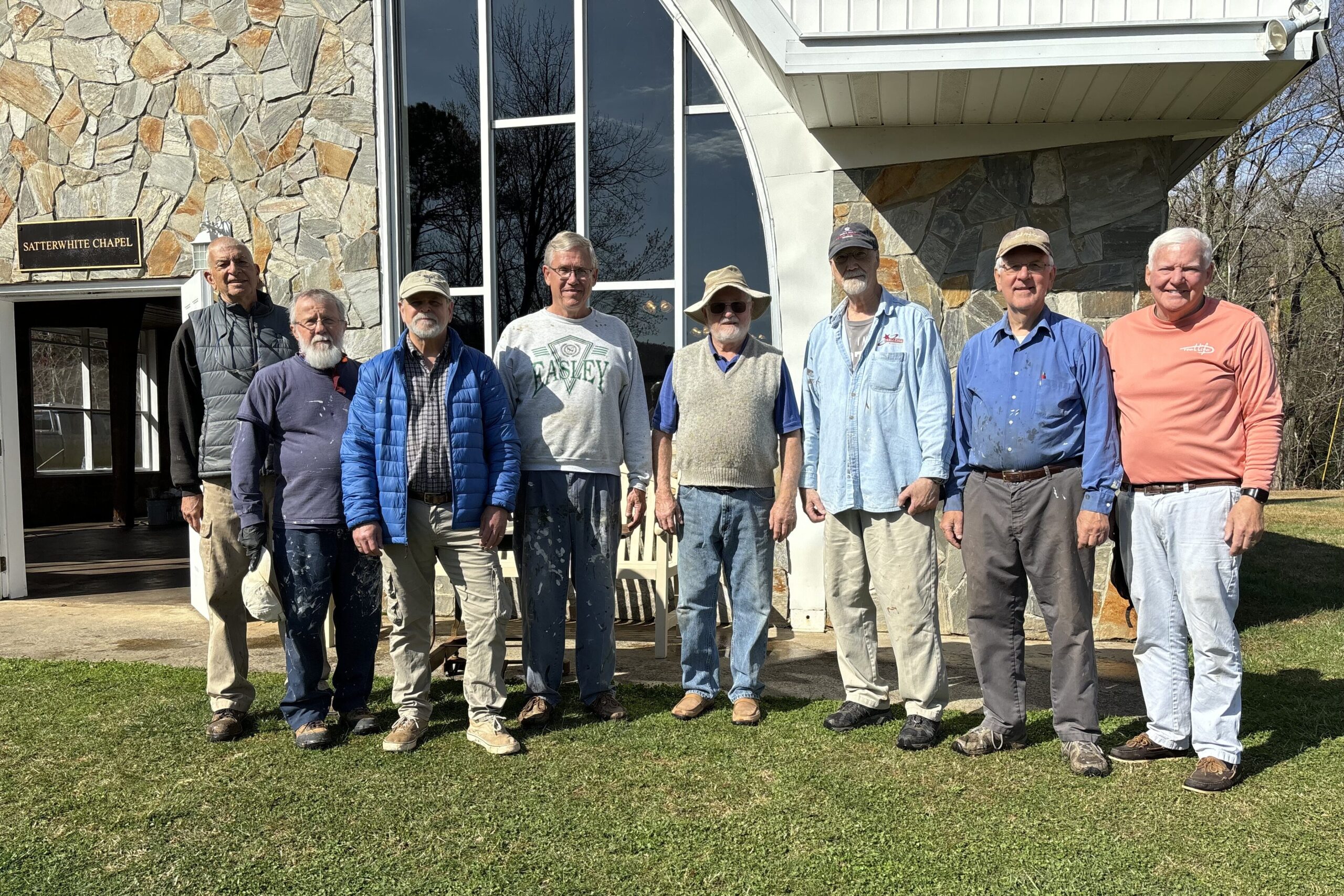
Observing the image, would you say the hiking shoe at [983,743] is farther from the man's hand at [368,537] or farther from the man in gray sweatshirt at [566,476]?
the man's hand at [368,537]

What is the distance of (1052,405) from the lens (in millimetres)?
3342

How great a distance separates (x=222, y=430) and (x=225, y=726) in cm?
112

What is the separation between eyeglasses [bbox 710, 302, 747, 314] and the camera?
3.86 metres

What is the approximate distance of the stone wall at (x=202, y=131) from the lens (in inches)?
245

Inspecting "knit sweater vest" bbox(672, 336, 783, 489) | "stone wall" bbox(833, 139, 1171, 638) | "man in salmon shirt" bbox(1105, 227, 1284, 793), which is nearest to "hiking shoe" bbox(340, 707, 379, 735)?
"knit sweater vest" bbox(672, 336, 783, 489)

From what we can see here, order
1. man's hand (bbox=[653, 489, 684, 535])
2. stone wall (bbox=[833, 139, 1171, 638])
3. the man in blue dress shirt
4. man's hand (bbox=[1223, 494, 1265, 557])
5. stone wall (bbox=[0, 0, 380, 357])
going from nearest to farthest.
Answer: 1. man's hand (bbox=[1223, 494, 1265, 557])
2. the man in blue dress shirt
3. man's hand (bbox=[653, 489, 684, 535])
4. stone wall (bbox=[833, 139, 1171, 638])
5. stone wall (bbox=[0, 0, 380, 357])

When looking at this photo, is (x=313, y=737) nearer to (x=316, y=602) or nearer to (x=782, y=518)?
(x=316, y=602)

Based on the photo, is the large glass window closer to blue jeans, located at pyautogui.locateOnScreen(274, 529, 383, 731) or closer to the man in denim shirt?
the man in denim shirt

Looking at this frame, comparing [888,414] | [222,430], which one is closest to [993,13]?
[888,414]

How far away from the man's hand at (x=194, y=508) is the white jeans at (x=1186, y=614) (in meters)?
3.47

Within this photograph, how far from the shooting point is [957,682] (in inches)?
180

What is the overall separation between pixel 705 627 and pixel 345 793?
4.86 feet

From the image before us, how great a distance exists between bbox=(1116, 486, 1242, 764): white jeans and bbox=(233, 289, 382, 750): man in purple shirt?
9.31 ft

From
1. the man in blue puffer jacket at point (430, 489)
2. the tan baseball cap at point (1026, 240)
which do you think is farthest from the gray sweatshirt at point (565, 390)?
the tan baseball cap at point (1026, 240)
